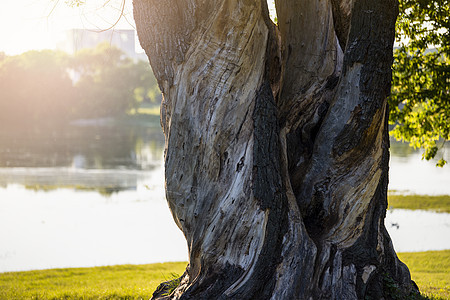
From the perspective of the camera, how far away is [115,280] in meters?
9.72

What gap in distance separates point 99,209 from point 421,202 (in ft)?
43.3

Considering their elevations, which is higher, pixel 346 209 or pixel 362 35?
pixel 362 35

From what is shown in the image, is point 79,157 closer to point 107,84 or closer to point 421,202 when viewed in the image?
point 421,202

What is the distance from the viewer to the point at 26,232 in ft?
53.0

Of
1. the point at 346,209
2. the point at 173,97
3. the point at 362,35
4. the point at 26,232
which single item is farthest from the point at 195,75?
the point at 26,232

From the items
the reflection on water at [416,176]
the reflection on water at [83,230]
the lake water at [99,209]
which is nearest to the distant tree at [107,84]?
the lake water at [99,209]

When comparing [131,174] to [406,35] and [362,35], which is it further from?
[362,35]

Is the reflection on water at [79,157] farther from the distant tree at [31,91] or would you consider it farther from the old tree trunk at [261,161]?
the old tree trunk at [261,161]

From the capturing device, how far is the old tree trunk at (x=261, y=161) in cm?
453

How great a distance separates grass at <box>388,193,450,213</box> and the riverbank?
28.7ft

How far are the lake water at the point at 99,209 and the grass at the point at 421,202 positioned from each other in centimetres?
99

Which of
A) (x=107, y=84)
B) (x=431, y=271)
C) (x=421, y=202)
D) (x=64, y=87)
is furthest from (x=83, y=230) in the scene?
(x=107, y=84)

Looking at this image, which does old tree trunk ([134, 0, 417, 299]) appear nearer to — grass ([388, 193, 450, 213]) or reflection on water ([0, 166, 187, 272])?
reflection on water ([0, 166, 187, 272])

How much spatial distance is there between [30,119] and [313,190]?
201 feet
